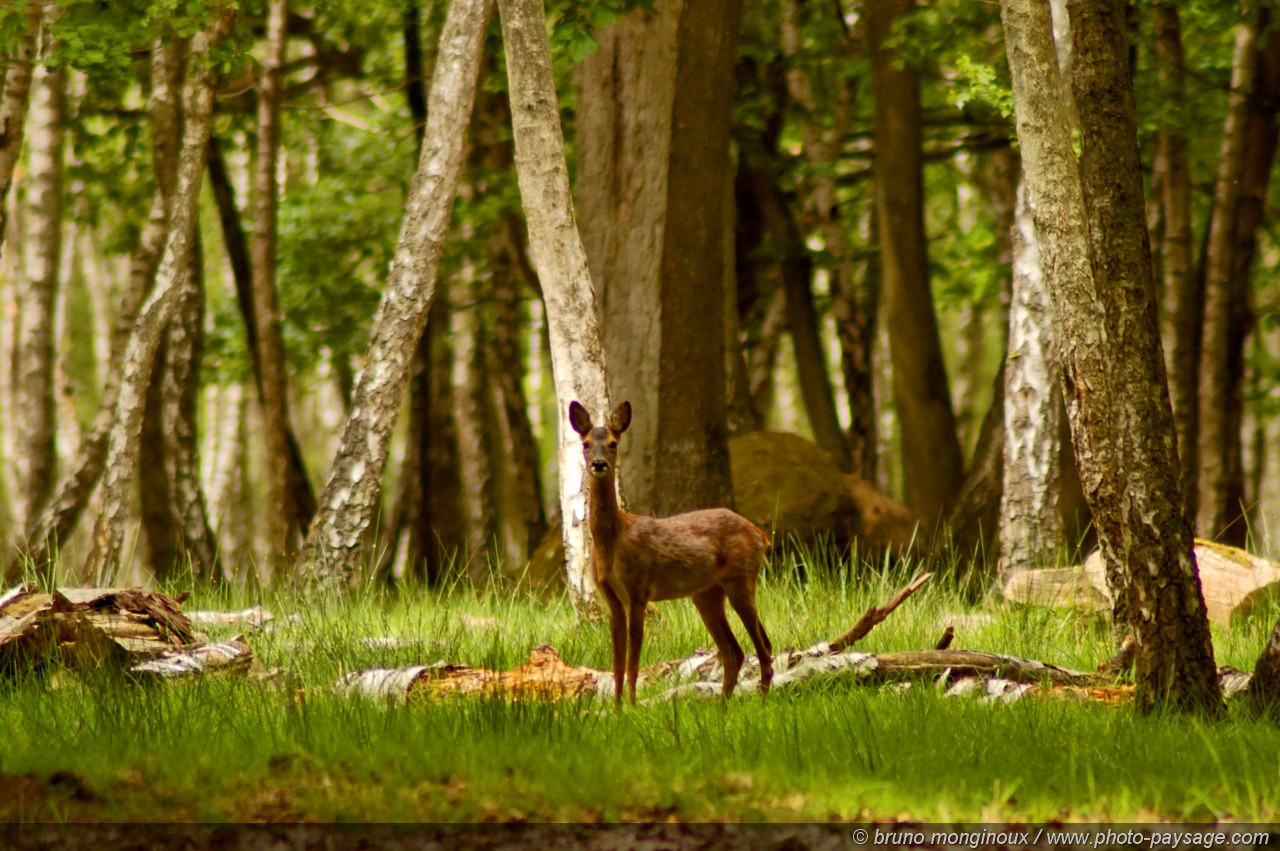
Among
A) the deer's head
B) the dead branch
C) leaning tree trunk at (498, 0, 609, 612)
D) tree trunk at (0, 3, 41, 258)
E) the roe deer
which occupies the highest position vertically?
tree trunk at (0, 3, 41, 258)

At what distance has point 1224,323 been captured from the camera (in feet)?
55.6

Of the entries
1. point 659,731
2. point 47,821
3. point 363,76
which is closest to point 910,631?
point 659,731

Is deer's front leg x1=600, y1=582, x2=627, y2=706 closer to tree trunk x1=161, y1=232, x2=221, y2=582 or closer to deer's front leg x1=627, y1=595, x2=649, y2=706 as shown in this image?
deer's front leg x1=627, y1=595, x2=649, y2=706

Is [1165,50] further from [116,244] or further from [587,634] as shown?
[116,244]

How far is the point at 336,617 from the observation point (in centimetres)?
1023

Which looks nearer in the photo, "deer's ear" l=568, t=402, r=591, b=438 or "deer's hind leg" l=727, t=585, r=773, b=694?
"deer's ear" l=568, t=402, r=591, b=438

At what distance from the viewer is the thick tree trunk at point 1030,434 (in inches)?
494

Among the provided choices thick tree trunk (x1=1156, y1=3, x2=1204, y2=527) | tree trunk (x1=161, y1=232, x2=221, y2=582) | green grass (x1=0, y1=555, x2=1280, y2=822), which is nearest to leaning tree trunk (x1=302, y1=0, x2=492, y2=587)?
green grass (x1=0, y1=555, x2=1280, y2=822)

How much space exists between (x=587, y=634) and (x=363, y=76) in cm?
1399

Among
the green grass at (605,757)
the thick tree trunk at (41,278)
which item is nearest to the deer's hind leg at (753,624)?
the green grass at (605,757)

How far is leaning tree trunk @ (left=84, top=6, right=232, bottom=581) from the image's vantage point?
12.9m

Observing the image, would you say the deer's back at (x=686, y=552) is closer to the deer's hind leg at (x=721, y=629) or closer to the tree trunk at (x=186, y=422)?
the deer's hind leg at (x=721, y=629)

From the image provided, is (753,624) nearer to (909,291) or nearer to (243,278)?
(909,291)

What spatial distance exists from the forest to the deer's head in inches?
90.5
